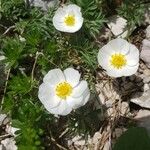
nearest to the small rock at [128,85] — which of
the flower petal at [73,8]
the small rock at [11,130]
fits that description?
the flower petal at [73,8]

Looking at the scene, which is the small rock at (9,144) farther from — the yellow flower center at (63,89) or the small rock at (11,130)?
the yellow flower center at (63,89)

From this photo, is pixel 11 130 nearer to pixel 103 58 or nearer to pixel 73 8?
pixel 103 58

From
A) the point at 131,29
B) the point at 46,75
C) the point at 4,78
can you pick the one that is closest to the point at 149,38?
the point at 131,29

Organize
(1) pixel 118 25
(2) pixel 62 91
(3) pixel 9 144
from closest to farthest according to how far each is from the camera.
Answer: (2) pixel 62 91, (3) pixel 9 144, (1) pixel 118 25

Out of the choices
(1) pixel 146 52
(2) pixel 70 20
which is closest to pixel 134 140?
(1) pixel 146 52

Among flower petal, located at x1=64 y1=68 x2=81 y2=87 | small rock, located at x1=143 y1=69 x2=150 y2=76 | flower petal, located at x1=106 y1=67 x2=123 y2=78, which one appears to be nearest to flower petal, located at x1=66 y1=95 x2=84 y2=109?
flower petal, located at x1=64 y1=68 x2=81 y2=87

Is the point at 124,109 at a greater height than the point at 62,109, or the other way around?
the point at 62,109
